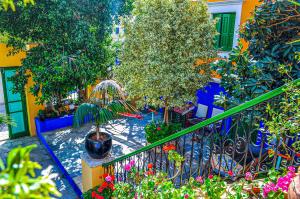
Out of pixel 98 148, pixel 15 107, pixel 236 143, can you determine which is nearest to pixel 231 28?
pixel 98 148

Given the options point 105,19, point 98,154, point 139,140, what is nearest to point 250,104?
point 98,154

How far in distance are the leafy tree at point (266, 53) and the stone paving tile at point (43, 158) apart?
16.2 ft

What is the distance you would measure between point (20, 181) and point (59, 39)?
722 centimetres

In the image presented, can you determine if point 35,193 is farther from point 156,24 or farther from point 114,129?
point 114,129

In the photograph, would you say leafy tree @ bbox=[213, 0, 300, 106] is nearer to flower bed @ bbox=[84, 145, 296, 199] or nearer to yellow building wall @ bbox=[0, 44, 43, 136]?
flower bed @ bbox=[84, 145, 296, 199]

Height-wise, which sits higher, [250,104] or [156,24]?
[156,24]

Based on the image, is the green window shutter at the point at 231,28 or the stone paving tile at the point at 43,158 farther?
the green window shutter at the point at 231,28

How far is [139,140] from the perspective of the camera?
380 inches

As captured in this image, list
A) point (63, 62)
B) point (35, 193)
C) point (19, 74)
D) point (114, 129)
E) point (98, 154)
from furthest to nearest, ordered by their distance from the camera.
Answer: point (114, 129) → point (19, 74) → point (63, 62) → point (98, 154) → point (35, 193)

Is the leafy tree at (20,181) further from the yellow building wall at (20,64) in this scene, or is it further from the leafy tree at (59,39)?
the yellow building wall at (20,64)

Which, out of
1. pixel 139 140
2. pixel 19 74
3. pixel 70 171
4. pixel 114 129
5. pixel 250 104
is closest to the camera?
pixel 250 104

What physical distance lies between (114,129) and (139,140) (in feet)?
5.46

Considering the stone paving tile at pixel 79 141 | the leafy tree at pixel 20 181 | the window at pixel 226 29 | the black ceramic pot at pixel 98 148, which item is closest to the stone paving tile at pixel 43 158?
the stone paving tile at pixel 79 141

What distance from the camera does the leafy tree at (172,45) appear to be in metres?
7.02
